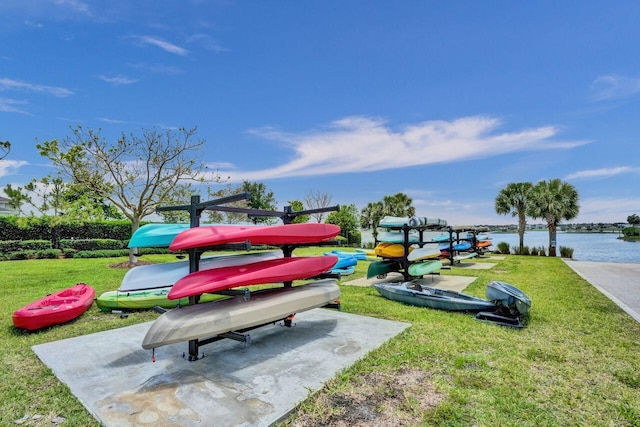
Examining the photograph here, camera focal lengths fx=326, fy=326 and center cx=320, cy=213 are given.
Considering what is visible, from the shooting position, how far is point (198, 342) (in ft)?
12.2

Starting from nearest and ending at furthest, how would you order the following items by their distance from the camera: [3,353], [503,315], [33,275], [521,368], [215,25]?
[521,368] → [3,353] → [503,315] → [215,25] → [33,275]

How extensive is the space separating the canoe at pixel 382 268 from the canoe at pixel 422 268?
1.39 feet

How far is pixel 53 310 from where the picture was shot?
16.8 ft

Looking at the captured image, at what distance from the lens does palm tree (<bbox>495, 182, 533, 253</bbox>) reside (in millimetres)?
24438

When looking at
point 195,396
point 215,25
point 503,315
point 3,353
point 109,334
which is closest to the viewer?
point 195,396

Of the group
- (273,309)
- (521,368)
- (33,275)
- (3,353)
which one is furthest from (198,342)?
(33,275)

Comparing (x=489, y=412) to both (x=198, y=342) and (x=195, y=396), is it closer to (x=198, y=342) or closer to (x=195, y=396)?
(x=195, y=396)

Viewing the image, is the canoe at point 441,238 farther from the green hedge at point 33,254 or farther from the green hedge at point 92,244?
the green hedge at point 33,254

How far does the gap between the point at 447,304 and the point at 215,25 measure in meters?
7.78

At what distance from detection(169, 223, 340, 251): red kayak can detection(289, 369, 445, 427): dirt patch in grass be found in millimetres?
1859

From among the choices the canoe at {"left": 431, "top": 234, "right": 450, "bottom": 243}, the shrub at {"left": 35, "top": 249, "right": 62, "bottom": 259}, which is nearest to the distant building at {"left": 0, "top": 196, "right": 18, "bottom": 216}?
the shrub at {"left": 35, "top": 249, "right": 62, "bottom": 259}

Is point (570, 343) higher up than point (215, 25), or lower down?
lower down

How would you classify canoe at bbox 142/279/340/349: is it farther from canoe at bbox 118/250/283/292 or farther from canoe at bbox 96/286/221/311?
canoe at bbox 96/286/221/311

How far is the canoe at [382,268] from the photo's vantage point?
27.6 feet
